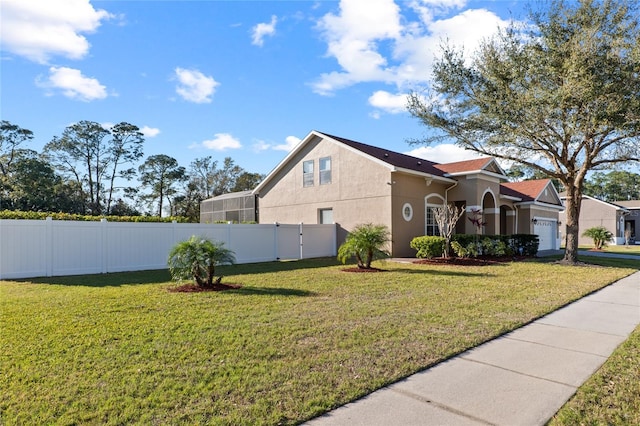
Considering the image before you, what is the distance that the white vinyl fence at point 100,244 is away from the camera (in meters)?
10.8

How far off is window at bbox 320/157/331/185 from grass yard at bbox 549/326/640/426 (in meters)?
15.9

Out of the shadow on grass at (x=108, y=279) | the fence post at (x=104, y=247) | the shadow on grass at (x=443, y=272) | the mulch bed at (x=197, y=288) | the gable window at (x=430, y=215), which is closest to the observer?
the mulch bed at (x=197, y=288)

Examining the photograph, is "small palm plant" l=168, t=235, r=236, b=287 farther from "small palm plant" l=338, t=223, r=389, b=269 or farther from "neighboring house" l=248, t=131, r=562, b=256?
"neighboring house" l=248, t=131, r=562, b=256

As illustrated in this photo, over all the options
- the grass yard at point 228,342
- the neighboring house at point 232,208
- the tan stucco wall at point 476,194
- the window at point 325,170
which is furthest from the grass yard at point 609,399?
the neighboring house at point 232,208

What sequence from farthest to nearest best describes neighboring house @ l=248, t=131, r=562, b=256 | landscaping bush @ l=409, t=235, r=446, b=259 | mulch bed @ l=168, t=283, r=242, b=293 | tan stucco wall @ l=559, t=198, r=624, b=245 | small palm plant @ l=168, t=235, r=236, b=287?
tan stucco wall @ l=559, t=198, r=624, b=245 → neighboring house @ l=248, t=131, r=562, b=256 → landscaping bush @ l=409, t=235, r=446, b=259 → small palm plant @ l=168, t=235, r=236, b=287 → mulch bed @ l=168, t=283, r=242, b=293

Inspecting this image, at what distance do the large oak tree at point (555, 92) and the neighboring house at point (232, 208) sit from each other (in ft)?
54.7

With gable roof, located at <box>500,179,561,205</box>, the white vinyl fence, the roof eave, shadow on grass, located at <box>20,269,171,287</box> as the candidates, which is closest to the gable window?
the roof eave

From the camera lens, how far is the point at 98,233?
1231 cm

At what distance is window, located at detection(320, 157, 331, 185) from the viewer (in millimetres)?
19781

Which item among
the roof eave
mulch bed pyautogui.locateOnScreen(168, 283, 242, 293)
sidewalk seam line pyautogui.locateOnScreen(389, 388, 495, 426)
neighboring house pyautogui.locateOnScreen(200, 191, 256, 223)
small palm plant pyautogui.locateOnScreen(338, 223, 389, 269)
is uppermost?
the roof eave

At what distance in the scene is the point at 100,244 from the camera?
12.3 m

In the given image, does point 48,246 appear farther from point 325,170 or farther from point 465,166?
point 465,166

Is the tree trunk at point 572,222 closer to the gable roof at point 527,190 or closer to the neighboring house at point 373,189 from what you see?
the neighboring house at point 373,189

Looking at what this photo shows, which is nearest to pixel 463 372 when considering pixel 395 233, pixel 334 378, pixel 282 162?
pixel 334 378
